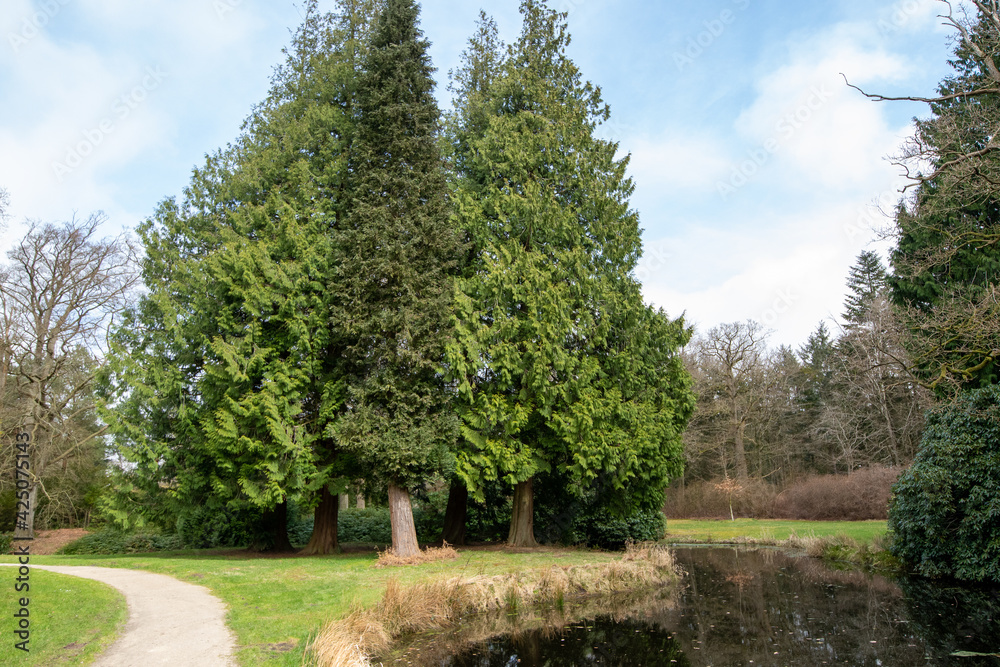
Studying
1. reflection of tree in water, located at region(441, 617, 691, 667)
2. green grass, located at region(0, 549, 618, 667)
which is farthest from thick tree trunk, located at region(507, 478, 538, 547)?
reflection of tree in water, located at region(441, 617, 691, 667)

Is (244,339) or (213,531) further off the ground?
(244,339)

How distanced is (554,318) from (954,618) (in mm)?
10209

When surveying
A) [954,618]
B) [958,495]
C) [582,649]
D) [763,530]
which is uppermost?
[958,495]

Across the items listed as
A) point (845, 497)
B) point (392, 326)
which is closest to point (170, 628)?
point (392, 326)

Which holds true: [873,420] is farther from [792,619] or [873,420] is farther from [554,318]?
[792,619]

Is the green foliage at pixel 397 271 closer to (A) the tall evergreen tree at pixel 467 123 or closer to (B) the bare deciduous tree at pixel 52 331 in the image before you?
(A) the tall evergreen tree at pixel 467 123

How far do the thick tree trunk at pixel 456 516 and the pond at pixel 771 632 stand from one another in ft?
27.1

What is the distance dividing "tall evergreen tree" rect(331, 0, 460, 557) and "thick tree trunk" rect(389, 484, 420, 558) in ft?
0.09

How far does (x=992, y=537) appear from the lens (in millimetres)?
12422

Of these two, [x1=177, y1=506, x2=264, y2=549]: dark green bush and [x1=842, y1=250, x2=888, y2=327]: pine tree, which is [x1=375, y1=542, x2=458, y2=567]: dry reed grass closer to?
[x1=177, y1=506, x2=264, y2=549]: dark green bush

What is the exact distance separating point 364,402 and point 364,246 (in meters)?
4.26

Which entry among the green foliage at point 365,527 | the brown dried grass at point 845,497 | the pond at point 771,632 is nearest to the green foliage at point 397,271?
the pond at point 771,632

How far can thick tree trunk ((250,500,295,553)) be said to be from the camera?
18812 millimetres

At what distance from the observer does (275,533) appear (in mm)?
19000
